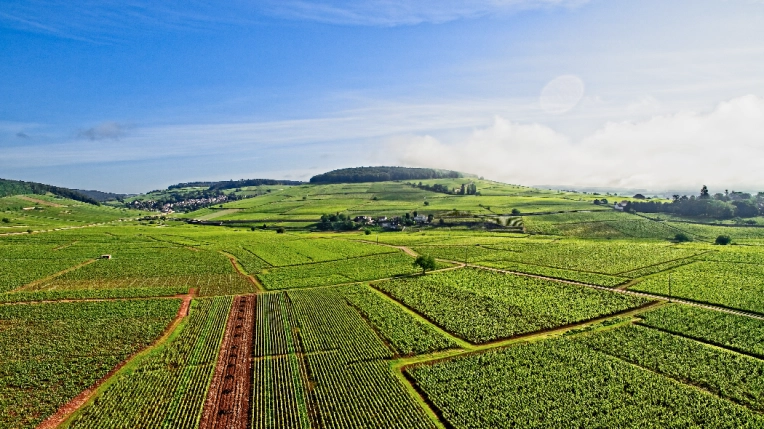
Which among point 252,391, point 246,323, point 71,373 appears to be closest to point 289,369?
point 252,391

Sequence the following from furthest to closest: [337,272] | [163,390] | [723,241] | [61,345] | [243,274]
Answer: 1. [723,241]
2. [337,272]
3. [243,274]
4. [61,345]
5. [163,390]

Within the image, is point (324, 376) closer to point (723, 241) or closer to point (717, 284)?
point (717, 284)

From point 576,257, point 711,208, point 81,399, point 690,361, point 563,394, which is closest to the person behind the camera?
point 563,394

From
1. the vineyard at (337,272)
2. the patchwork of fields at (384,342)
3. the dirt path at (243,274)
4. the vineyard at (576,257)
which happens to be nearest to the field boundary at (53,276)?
the patchwork of fields at (384,342)

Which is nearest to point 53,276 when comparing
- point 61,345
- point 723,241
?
point 61,345

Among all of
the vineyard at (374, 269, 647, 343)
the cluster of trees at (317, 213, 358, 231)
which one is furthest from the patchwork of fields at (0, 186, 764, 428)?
the cluster of trees at (317, 213, 358, 231)

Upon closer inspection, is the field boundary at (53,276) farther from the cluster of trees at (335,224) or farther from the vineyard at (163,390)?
the cluster of trees at (335,224)
